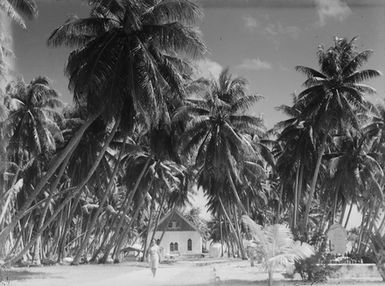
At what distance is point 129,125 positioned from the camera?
2286cm

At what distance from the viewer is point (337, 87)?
29844 mm

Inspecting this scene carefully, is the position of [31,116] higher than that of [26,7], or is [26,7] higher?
[31,116]

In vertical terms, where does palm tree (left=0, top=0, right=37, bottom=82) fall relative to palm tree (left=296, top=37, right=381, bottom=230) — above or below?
below

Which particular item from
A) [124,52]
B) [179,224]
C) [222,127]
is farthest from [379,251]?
[179,224]

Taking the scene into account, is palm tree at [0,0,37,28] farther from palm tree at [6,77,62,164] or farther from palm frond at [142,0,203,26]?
palm tree at [6,77,62,164]

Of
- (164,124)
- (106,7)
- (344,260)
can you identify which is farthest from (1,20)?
(344,260)

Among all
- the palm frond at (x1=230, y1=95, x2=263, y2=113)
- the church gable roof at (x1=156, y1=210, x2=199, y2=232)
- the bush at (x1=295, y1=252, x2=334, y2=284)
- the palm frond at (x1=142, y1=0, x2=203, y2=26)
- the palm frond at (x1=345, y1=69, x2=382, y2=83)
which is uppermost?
the palm frond at (x1=345, y1=69, x2=382, y2=83)

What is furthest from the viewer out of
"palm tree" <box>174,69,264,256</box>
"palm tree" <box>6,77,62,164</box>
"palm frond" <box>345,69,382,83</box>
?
"palm tree" <box>174,69,264,256</box>

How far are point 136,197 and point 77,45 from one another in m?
17.8

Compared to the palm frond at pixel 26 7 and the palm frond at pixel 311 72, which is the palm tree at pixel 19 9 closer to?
the palm frond at pixel 26 7

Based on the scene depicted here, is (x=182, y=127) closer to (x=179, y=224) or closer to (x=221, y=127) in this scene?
(x=221, y=127)

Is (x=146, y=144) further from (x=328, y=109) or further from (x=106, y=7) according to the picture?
(x=106, y=7)

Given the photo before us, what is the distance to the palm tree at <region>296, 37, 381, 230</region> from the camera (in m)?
29.3

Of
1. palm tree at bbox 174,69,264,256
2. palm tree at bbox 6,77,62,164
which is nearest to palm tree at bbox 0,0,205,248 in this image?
palm tree at bbox 6,77,62,164
